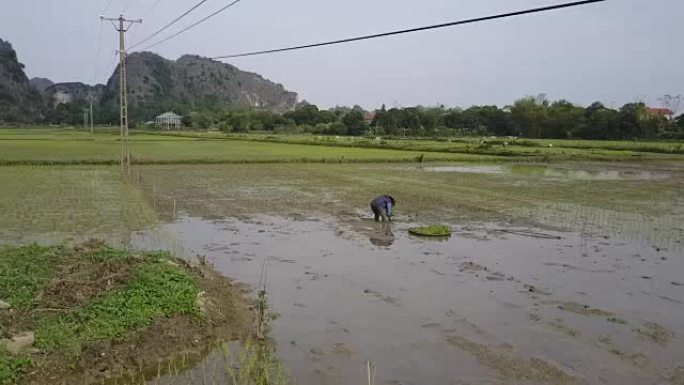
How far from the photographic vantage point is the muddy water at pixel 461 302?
5855 millimetres

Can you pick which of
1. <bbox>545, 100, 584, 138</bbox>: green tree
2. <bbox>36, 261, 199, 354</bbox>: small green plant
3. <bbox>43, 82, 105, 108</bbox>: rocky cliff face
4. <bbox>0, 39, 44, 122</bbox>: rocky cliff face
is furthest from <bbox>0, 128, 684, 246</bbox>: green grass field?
Answer: <bbox>43, 82, 105, 108</bbox>: rocky cliff face

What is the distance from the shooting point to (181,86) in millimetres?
147125

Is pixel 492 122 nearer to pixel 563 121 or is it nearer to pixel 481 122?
pixel 481 122

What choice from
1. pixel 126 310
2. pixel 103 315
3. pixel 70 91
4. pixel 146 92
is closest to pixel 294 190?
pixel 126 310

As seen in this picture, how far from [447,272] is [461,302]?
5.21 feet

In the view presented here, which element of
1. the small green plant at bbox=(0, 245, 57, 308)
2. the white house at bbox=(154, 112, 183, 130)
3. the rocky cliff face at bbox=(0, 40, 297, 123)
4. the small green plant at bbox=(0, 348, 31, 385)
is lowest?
the small green plant at bbox=(0, 348, 31, 385)

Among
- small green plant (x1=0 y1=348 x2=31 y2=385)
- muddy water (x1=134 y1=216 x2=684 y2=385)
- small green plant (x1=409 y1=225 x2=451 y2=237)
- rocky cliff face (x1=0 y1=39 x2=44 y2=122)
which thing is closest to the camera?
small green plant (x1=0 y1=348 x2=31 y2=385)

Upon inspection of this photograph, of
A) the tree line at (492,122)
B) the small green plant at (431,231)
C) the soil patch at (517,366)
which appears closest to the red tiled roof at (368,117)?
the tree line at (492,122)

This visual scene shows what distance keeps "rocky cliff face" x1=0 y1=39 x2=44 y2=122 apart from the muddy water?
104354mm

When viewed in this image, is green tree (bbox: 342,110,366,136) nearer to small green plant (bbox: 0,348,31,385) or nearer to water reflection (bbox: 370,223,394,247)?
water reflection (bbox: 370,223,394,247)

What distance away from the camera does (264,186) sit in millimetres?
21828

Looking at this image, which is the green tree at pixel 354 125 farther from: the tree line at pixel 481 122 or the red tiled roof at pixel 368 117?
the red tiled roof at pixel 368 117

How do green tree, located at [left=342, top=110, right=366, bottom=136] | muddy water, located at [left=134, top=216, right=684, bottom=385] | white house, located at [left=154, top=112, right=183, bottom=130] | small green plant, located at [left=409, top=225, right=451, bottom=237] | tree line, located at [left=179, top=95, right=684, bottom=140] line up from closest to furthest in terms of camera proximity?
muddy water, located at [left=134, top=216, right=684, bottom=385] < small green plant, located at [left=409, top=225, right=451, bottom=237] < tree line, located at [left=179, top=95, right=684, bottom=140] < green tree, located at [left=342, top=110, right=366, bottom=136] < white house, located at [left=154, top=112, right=183, bottom=130]

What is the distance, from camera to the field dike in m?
5.31
